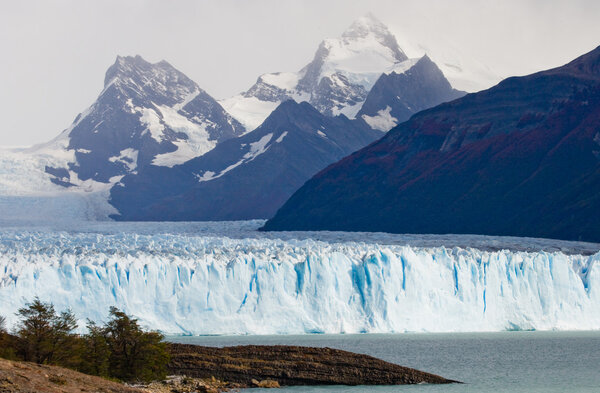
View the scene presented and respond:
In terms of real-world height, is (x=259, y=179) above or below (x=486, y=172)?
above

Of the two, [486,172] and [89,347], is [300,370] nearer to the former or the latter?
[89,347]

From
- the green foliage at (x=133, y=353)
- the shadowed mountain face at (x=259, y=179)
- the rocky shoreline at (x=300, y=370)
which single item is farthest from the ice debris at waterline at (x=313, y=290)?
the shadowed mountain face at (x=259, y=179)

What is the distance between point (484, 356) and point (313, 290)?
11.5 metres

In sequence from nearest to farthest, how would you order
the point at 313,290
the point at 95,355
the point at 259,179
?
1. the point at 95,355
2. the point at 313,290
3. the point at 259,179

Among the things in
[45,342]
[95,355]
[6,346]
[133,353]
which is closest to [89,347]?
[95,355]

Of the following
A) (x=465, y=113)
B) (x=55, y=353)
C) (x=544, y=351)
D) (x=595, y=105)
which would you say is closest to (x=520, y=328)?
(x=544, y=351)

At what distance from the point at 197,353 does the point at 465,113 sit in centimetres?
9380

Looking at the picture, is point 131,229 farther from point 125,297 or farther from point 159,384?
point 159,384

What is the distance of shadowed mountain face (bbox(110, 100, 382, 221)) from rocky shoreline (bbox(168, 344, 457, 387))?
411 ft

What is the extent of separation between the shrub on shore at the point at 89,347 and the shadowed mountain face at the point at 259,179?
5052 inches

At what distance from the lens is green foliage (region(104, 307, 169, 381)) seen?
35438 millimetres

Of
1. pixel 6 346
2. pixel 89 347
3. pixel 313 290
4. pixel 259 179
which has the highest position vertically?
pixel 259 179

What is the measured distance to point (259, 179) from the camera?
582ft

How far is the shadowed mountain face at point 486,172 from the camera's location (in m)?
105
